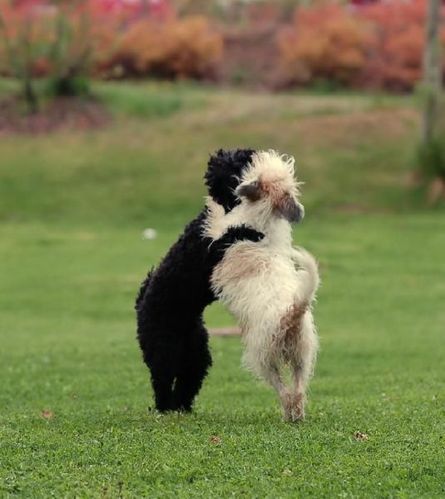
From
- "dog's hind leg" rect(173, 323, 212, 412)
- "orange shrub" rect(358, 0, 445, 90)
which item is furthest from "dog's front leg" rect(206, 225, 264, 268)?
"orange shrub" rect(358, 0, 445, 90)

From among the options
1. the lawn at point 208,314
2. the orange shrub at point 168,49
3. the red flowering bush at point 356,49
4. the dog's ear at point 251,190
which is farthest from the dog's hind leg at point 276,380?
the orange shrub at point 168,49

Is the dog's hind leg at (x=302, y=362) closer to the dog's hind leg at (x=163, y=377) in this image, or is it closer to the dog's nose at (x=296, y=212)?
the dog's nose at (x=296, y=212)

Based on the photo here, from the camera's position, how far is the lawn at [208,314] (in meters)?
5.96

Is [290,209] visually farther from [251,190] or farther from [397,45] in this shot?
[397,45]

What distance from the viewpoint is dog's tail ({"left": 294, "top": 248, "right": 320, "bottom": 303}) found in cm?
669

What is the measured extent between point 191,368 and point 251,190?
155 centimetres

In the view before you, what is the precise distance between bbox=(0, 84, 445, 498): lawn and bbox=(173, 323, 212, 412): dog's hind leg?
7.4 inches

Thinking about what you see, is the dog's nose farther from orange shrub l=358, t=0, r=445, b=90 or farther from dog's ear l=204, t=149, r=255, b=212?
orange shrub l=358, t=0, r=445, b=90

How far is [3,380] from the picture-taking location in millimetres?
11352

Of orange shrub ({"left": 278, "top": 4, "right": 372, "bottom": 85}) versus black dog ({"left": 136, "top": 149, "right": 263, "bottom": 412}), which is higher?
black dog ({"left": 136, "top": 149, "right": 263, "bottom": 412})

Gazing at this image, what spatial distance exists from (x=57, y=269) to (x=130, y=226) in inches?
178

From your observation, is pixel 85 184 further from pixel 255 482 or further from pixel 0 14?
pixel 255 482

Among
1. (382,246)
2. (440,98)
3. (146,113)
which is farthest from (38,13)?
(382,246)

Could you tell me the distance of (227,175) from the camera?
7.38m
